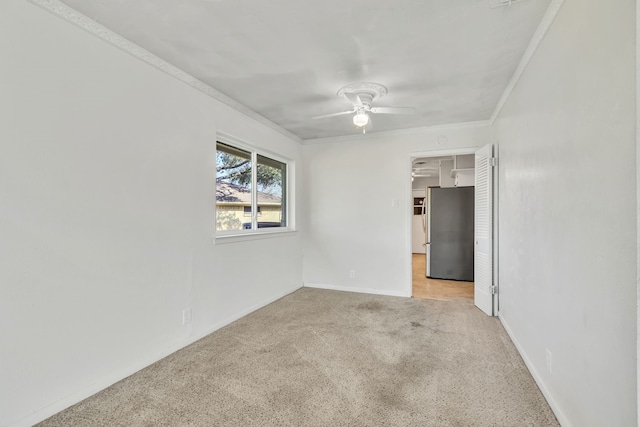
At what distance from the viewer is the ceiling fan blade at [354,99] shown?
3.11 m

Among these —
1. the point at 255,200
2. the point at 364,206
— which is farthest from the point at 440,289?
the point at 255,200

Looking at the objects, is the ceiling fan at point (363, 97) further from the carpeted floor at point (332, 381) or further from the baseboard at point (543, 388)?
the baseboard at point (543, 388)

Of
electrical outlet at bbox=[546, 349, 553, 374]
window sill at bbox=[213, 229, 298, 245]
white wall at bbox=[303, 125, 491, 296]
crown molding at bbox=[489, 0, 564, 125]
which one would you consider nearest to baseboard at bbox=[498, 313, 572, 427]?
electrical outlet at bbox=[546, 349, 553, 374]

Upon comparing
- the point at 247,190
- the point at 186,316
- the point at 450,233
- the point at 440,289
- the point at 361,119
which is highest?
the point at 361,119

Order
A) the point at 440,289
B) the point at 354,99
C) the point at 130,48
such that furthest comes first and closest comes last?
the point at 440,289
the point at 354,99
the point at 130,48

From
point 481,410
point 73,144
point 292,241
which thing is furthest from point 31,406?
point 292,241

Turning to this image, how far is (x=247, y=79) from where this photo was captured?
2.87 m

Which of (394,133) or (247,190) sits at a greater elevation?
(394,133)

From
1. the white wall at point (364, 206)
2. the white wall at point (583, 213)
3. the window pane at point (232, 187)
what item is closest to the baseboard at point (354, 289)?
the white wall at point (364, 206)

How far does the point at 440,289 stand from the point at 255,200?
3292 mm

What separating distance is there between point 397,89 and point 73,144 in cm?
267

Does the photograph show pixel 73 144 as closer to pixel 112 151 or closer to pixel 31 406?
pixel 112 151

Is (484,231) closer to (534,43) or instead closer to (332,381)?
(534,43)

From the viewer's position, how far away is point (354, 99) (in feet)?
10.6
